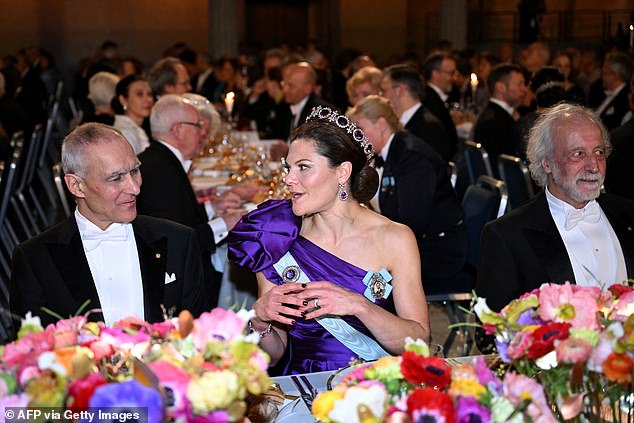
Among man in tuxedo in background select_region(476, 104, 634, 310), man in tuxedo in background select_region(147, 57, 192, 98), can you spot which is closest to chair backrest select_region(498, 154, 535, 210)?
man in tuxedo in background select_region(476, 104, 634, 310)

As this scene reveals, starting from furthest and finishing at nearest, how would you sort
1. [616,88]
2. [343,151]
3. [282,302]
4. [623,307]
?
[616,88] → [343,151] → [282,302] → [623,307]

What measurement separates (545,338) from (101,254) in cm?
169

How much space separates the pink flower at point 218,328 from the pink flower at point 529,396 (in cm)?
44

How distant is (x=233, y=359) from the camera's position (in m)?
1.45

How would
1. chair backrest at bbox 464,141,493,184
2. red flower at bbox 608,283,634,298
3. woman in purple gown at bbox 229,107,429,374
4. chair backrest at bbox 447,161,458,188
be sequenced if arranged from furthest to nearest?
chair backrest at bbox 464,141,493,184, chair backrest at bbox 447,161,458,188, woman in purple gown at bbox 229,107,429,374, red flower at bbox 608,283,634,298

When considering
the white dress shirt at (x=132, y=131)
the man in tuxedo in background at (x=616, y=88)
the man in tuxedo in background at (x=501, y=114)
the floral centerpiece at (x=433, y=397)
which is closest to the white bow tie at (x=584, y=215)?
the floral centerpiece at (x=433, y=397)

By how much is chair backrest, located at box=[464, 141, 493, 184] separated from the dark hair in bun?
120 inches

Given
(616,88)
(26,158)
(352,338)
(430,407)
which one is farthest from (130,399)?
(616,88)

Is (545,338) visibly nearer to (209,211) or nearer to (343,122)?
(343,122)

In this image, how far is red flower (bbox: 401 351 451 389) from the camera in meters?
1.49

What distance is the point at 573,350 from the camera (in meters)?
1.51

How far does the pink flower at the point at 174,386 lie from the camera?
137cm

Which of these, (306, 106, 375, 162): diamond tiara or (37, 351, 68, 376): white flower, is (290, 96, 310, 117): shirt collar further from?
(37, 351, 68, 376): white flower

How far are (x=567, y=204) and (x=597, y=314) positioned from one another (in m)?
1.41
